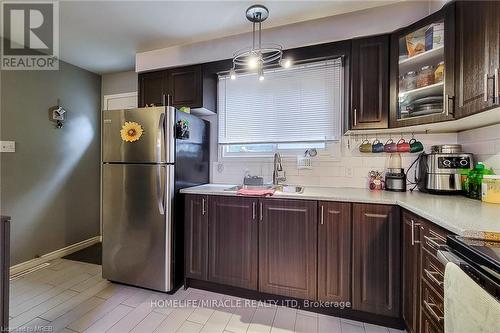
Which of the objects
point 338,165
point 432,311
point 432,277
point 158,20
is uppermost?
point 158,20

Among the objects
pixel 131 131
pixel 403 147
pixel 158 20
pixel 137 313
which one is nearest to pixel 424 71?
pixel 403 147

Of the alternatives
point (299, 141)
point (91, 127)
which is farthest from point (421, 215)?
point (91, 127)

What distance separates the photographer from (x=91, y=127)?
3361 mm

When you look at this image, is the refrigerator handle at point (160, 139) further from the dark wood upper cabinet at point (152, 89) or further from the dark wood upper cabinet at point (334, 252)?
the dark wood upper cabinet at point (334, 252)

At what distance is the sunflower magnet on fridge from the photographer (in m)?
2.11

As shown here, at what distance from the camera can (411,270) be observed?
1.47 meters

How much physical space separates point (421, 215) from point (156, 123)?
2047mm

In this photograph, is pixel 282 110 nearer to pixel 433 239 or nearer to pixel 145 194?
pixel 145 194

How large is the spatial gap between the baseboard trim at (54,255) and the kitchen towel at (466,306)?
3630 millimetres

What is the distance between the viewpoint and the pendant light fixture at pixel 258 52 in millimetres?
1805

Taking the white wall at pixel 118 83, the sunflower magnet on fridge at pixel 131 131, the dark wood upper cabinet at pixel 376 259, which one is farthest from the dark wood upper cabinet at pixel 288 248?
the white wall at pixel 118 83

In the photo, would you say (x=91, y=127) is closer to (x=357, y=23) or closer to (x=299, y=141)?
(x=299, y=141)

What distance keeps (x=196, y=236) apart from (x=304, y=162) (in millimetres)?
1295

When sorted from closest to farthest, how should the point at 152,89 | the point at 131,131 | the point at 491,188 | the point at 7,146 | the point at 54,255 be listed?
the point at 491,188 → the point at 131,131 → the point at 7,146 → the point at 152,89 → the point at 54,255
